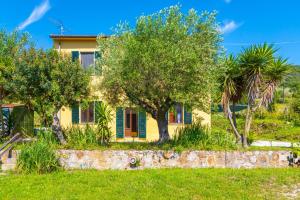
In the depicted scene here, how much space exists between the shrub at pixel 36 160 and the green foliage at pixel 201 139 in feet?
20.7

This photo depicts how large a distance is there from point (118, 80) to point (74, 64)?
2.81 m

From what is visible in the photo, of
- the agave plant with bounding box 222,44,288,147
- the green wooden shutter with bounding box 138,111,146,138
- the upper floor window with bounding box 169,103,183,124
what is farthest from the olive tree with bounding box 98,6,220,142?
the green wooden shutter with bounding box 138,111,146,138

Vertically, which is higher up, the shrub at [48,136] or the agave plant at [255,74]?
the agave plant at [255,74]

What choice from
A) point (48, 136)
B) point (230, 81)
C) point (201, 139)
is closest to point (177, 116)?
point (201, 139)

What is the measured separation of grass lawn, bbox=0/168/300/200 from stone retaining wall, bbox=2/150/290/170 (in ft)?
2.66

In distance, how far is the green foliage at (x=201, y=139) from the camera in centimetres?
1367

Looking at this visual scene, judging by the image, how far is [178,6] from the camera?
1280 centimetres

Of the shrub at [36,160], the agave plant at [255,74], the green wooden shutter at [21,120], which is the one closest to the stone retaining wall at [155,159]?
the shrub at [36,160]

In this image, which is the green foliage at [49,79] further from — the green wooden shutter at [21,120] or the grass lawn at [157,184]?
the green wooden shutter at [21,120]

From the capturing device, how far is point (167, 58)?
1184 centimetres

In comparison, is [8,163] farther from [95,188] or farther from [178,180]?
[178,180]

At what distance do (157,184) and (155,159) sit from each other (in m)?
2.92

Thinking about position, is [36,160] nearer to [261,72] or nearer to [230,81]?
[230,81]

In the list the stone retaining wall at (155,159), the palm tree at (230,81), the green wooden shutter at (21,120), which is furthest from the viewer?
the green wooden shutter at (21,120)
